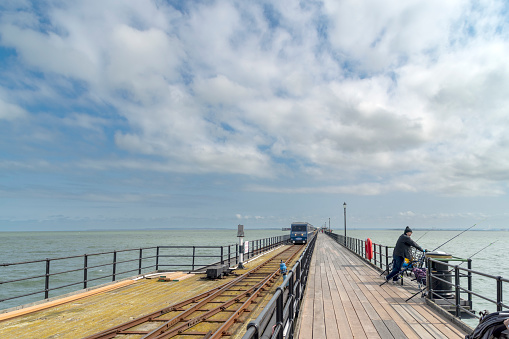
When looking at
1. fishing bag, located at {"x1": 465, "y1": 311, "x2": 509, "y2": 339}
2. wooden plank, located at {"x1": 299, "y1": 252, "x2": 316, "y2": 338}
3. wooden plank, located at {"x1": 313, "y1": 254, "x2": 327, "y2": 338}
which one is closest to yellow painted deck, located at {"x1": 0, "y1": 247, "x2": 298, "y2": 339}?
wooden plank, located at {"x1": 299, "y1": 252, "x2": 316, "y2": 338}

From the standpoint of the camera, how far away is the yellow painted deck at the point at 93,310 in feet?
24.5

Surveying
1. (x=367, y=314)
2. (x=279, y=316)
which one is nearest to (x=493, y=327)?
(x=279, y=316)

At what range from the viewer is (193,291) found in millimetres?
12016

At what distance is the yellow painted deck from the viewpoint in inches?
294

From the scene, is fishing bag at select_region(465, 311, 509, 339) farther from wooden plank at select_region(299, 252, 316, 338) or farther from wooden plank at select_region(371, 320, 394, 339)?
wooden plank at select_region(299, 252, 316, 338)

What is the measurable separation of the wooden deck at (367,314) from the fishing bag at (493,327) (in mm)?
1960

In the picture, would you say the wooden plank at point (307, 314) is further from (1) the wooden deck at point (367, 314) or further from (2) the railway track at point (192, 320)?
(2) the railway track at point (192, 320)

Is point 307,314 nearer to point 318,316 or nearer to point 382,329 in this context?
point 318,316

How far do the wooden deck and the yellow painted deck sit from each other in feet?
6.31

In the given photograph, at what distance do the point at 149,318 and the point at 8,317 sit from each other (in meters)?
3.60

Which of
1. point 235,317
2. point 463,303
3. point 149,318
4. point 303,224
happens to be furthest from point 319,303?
point 303,224

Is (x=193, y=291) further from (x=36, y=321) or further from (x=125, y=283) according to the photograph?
(x=36, y=321)

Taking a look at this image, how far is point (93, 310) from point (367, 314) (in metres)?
7.05

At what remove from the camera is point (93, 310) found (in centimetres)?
929
